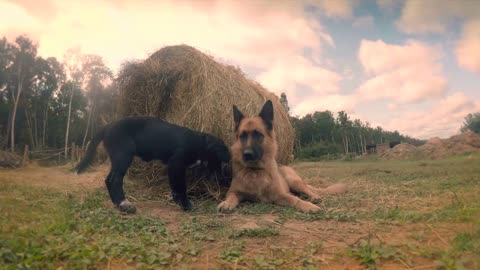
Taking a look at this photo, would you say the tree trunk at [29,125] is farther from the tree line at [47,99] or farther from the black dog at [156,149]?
the black dog at [156,149]

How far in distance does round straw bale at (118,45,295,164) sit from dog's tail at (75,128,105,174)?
1.33 m

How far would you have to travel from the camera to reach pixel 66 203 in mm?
4484

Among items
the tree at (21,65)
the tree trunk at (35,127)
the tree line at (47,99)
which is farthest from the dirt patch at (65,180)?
the tree trunk at (35,127)

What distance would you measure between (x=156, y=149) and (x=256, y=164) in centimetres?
154

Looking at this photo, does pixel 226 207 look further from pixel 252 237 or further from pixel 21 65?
pixel 21 65

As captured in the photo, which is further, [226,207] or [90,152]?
[90,152]

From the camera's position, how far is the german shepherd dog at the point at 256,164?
185 inches

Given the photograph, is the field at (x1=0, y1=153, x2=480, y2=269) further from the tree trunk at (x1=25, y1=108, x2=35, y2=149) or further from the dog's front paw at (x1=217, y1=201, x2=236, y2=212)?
the tree trunk at (x1=25, y1=108, x2=35, y2=149)

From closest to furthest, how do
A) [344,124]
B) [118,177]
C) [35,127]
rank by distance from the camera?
[118,177] < [35,127] < [344,124]

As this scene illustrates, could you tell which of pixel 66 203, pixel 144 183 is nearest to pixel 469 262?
pixel 66 203

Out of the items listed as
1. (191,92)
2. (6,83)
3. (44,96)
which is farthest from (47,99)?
(191,92)

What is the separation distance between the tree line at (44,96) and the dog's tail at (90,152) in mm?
21134

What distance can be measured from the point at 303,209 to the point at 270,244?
5.13ft

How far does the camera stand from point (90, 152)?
4.91m
